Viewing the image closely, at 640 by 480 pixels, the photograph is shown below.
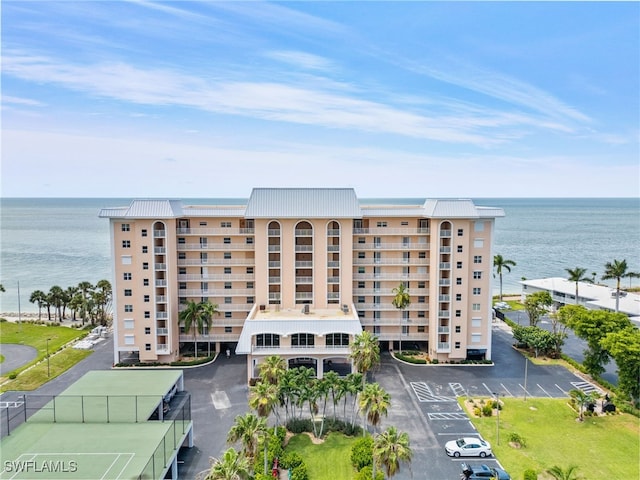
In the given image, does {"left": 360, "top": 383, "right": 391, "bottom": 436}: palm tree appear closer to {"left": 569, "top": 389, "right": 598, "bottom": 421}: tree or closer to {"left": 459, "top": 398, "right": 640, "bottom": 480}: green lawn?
{"left": 459, "top": 398, "right": 640, "bottom": 480}: green lawn

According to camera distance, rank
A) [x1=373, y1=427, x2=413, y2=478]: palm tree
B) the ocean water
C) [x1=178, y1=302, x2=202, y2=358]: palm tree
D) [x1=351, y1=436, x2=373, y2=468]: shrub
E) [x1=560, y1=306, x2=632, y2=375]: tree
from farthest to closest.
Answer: the ocean water → [x1=178, y1=302, x2=202, y2=358]: palm tree → [x1=560, y1=306, x2=632, y2=375]: tree → [x1=351, y1=436, x2=373, y2=468]: shrub → [x1=373, y1=427, x2=413, y2=478]: palm tree

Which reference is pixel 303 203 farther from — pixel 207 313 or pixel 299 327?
pixel 207 313

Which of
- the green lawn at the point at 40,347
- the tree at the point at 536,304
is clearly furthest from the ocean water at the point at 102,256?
the tree at the point at 536,304

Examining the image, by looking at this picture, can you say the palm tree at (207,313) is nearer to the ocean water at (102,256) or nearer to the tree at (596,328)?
the tree at (596,328)

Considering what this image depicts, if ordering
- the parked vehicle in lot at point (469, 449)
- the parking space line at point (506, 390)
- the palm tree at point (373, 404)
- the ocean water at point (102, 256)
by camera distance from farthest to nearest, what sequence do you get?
1. the ocean water at point (102, 256)
2. the parking space line at point (506, 390)
3. the parked vehicle in lot at point (469, 449)
4. the palm tree at point (373, 404)

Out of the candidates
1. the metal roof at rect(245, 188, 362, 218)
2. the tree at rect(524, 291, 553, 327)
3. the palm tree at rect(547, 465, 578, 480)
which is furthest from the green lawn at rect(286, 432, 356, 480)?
the tree at rect(524, 291, 553, 327)

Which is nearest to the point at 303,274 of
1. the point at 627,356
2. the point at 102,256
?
the point at 627,356

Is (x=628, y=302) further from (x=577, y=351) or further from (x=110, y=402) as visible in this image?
(x=110, y=402)
